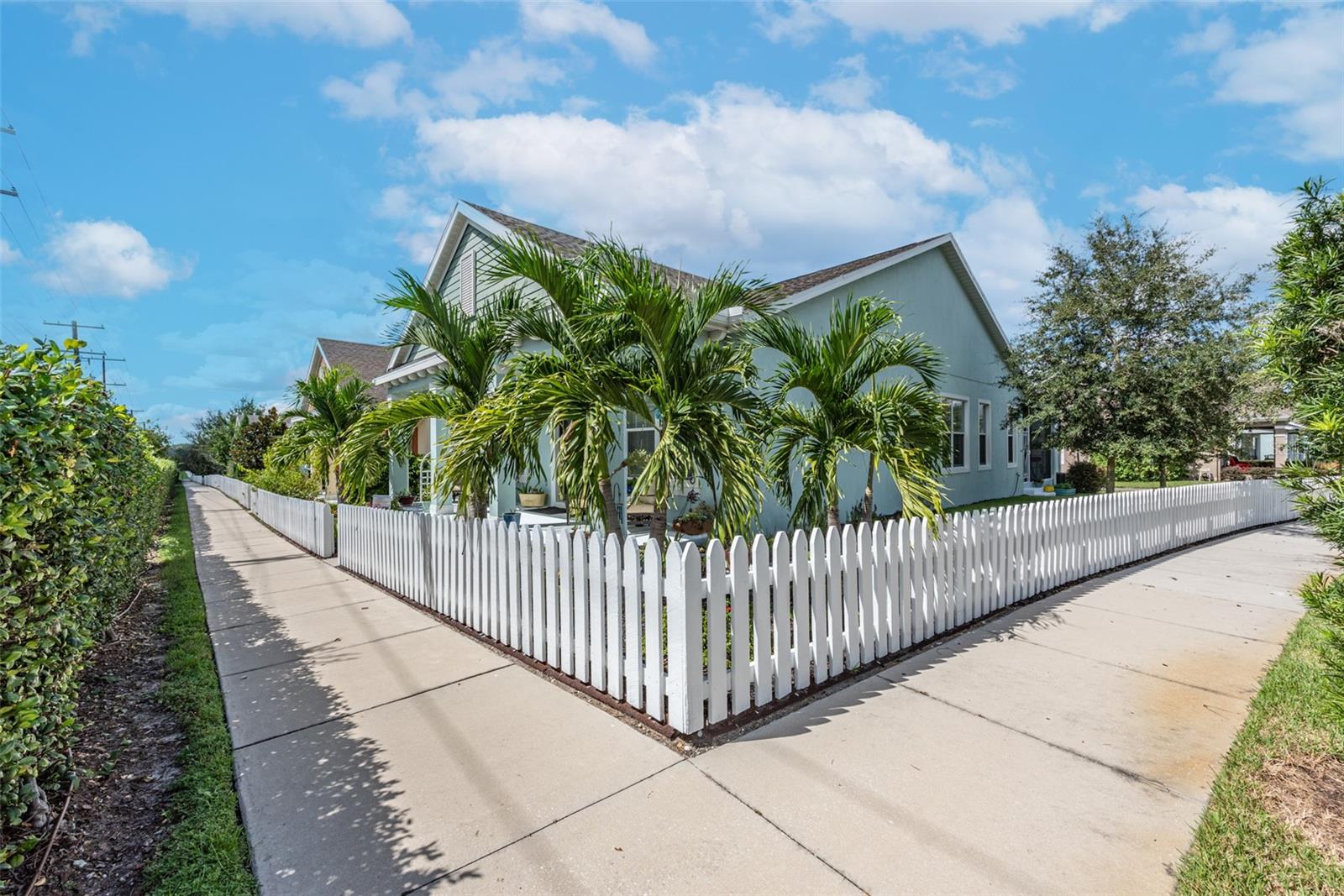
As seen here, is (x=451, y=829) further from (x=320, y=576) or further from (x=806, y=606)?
(x=320, y=576)

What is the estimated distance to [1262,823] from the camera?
2301mm

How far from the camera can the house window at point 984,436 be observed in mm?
14008

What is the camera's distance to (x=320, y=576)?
7648 millimetres

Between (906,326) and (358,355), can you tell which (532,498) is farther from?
(358,355)

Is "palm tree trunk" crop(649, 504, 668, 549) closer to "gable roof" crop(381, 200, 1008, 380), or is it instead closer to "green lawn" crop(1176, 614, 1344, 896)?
"green lawn" crop(1176, 614, 1344, 896)

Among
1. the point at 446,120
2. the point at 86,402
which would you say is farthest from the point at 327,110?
the point at 86,402

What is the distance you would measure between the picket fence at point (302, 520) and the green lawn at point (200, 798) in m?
4.15

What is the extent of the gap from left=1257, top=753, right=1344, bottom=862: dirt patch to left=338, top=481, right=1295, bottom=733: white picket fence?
124 centimetres

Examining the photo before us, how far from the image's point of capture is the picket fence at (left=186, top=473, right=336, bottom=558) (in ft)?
30.3

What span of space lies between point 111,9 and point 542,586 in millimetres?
11063

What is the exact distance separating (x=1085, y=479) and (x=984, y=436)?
4665mm

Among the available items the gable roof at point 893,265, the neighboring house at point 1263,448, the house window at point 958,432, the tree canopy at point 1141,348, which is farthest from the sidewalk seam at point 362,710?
the neighboring house at point 1263,448

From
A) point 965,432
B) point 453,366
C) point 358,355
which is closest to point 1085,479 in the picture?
point 965,432

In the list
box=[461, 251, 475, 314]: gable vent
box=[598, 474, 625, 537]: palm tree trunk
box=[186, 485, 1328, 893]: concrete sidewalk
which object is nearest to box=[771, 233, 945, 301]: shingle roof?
box=[598, 474, 625, 537]: palm tree trunk
